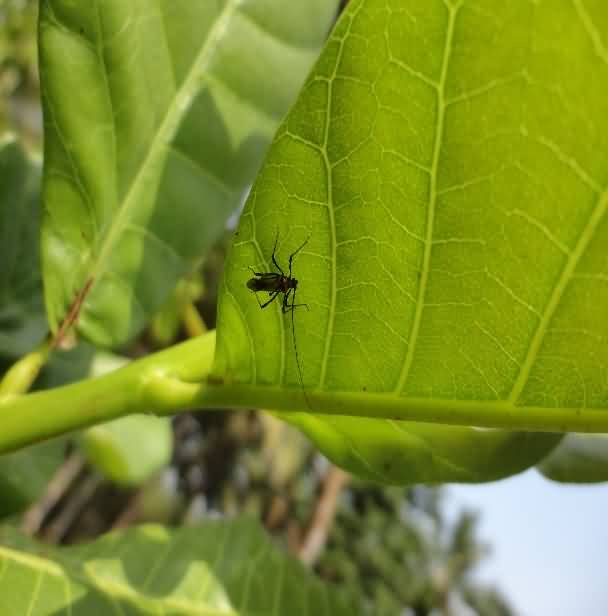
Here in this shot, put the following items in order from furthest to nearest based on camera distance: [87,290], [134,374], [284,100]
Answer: [284,100] < [87,290] < [134,374]

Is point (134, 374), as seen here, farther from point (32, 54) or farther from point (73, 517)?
point (73, 517)

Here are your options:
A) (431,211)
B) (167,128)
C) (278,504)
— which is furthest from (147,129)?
(278,504)

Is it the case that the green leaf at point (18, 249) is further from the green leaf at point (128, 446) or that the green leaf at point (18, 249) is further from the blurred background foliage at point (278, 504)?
the blurred background foliage at point (278, 504)

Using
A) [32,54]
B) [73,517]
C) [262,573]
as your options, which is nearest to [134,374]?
[262,573]

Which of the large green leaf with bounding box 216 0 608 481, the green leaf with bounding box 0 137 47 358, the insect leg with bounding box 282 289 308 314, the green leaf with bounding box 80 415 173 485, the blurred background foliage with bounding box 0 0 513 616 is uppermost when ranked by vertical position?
the large green leaf with bounding box 216 0 608 481

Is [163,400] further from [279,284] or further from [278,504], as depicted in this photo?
[278,504]

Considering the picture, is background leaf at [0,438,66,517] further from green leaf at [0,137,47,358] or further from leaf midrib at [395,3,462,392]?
leaf midrib at [395,3,462,392]

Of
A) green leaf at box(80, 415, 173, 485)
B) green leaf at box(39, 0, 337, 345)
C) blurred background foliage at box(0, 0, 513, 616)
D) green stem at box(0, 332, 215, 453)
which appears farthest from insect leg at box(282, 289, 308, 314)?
blurred background foliage at box(0, 0, 513, 616)
